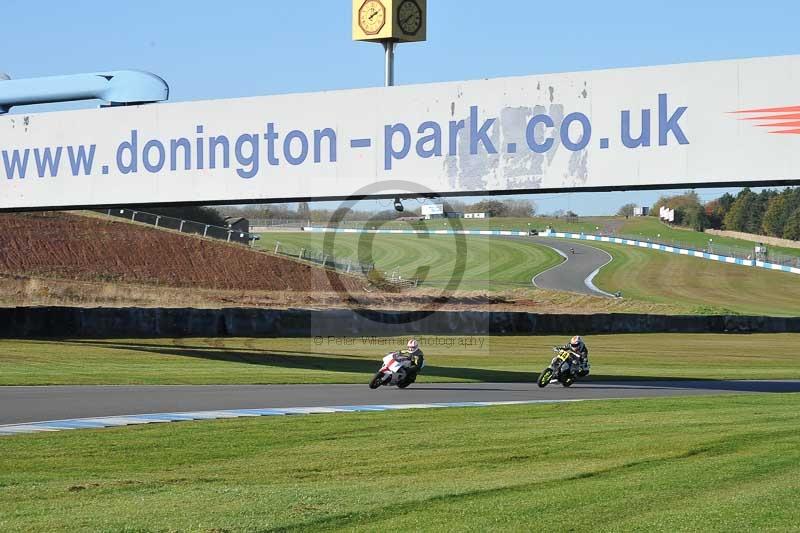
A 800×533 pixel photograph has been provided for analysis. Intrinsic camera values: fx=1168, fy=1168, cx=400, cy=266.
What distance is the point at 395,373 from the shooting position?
2517 cm

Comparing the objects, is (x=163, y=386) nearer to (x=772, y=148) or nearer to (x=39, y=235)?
(x=772, y=148)

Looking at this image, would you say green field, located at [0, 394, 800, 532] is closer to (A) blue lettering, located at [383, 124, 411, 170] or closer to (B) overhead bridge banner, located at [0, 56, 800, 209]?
(B) overhead bridge banner, located at [0, 56, 800, 209]

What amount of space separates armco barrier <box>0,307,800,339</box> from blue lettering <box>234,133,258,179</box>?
42.2ft

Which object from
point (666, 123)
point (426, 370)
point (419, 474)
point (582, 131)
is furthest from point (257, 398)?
point (419, 474)

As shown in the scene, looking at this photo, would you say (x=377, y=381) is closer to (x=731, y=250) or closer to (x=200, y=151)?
(x=200, y=151)

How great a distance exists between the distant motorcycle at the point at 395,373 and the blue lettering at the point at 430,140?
485 cm

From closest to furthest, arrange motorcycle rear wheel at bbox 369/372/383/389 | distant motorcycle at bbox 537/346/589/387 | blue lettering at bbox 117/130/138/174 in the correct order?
1. motorcycle rear wheel at bbox 369/372/383/389
2. distant motorcycle at bbox 537/346/589/387
3. blue lettering at bbox 117/130/138/174

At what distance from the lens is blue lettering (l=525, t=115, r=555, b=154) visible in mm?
21531

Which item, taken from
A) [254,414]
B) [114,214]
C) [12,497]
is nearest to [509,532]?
[12,497]

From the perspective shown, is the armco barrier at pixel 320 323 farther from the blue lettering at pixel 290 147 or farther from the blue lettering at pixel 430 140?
the blue lettering at pixel 430 140

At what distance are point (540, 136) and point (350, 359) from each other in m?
15.6

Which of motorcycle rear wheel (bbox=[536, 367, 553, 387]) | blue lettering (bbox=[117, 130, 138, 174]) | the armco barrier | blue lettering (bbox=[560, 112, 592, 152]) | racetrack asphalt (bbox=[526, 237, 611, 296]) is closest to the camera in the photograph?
blue lettering (bbox=[560, 112, 592, 152])

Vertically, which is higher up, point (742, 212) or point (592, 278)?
point (742, 212)

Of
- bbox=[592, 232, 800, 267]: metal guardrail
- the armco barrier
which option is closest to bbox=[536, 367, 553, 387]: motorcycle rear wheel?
the armco barrier
